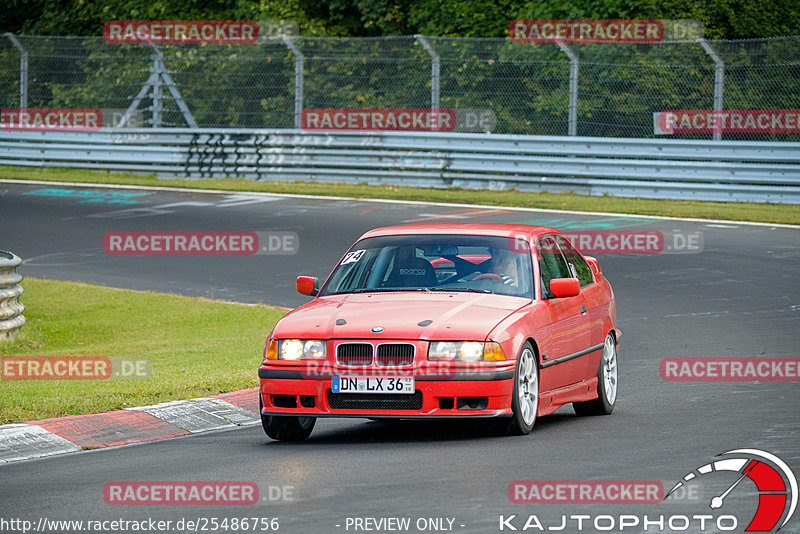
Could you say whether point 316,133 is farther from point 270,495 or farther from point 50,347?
point 270,495

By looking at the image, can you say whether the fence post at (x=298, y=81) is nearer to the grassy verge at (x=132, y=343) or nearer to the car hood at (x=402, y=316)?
the grassy verge at (x=132, y=343)

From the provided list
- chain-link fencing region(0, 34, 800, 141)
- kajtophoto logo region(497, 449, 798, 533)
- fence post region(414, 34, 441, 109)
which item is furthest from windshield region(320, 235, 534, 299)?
fence post region(414, 34, 441, 109)

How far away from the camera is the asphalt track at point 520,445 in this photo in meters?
6.63

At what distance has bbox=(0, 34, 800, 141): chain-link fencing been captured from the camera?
24609 millimetres

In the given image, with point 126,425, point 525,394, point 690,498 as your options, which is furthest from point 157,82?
point 690,498

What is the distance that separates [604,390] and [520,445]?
1879mm

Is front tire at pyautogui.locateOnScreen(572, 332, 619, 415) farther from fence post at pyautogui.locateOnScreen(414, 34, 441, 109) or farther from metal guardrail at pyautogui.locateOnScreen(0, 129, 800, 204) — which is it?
fence post at pyautogui.locateOnScreen(414, 34, 441, 109)

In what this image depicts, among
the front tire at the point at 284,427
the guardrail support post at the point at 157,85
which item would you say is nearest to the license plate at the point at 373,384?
the front tire at the point at 284,427

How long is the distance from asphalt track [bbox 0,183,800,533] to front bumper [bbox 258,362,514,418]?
0.75 ft

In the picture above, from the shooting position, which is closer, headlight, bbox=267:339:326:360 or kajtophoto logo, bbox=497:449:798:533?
kajtophoto logo, bbox=497:449:798:533

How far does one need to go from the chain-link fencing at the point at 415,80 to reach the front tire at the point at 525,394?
Answer: 16411 millimetres

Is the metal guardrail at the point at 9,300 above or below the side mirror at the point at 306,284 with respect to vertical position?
below

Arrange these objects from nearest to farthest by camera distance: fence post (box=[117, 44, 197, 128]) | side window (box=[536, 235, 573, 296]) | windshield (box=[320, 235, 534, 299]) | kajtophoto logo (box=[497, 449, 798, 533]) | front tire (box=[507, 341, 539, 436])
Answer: kajtophoto logo (box=[497, 449, 798, 533]), front tire (box=[507, 341, 539, 436]), windshield (box=[320, 235, 534, 299]), side window (box=[536, 235, 573, 296]), fence post (box=[117, 44, 197, 128])

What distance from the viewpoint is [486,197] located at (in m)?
25.6
